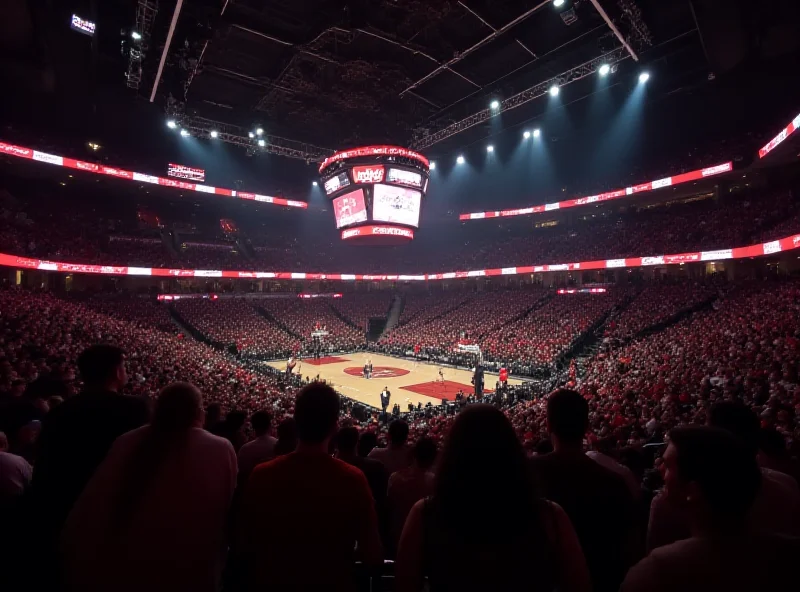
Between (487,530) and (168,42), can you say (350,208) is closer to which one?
(168,42)

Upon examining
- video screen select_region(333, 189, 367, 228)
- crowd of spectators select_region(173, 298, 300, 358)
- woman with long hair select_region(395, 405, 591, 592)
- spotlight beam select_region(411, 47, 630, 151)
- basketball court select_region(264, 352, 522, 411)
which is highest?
spotlight beam select_region(411, 47, 630, 151)

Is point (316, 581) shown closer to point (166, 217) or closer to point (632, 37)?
point (632, 37)

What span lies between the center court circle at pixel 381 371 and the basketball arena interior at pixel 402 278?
91 cm

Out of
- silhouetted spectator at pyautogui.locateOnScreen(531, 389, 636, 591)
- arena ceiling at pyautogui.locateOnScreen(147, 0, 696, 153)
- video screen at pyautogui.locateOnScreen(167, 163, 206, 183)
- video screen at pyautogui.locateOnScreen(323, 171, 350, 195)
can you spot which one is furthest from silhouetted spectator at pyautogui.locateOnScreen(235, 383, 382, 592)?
video screen at pyautogui.locateOnScreen(167, 163, 206, 183)

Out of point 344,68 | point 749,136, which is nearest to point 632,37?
point 749,136

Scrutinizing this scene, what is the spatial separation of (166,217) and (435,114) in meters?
29.3

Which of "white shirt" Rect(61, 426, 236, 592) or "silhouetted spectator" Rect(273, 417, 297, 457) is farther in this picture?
"silhouetted spectator" Rect(273, 417, 297, 457)

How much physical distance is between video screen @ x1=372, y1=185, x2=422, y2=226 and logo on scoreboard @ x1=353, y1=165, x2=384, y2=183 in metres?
0.55

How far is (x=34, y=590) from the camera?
2393 mm

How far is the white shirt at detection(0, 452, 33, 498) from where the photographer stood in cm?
267

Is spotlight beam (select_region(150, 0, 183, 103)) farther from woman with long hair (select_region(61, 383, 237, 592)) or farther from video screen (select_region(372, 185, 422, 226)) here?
woman with long hair (select_region(61, 383, 237, 592))

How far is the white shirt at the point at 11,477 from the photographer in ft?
8.77

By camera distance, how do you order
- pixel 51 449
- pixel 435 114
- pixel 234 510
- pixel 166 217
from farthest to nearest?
1. pixel 166 217
2. pixel 435 114
3. pixel 51 449
4. pixel 234 510

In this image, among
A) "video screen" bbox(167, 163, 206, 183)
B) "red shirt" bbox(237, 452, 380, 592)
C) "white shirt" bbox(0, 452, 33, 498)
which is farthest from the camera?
"video screen" bbox(167, 163, 206, 183)
